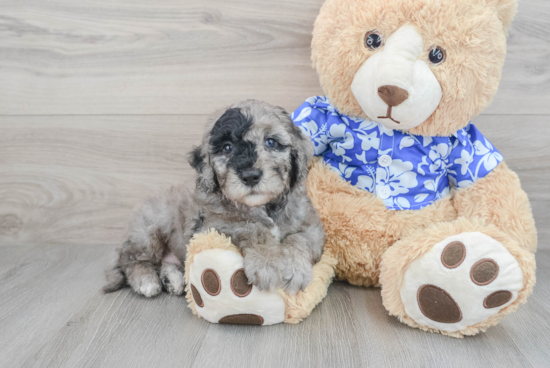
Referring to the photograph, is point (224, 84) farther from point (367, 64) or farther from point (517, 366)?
point (517, 366)

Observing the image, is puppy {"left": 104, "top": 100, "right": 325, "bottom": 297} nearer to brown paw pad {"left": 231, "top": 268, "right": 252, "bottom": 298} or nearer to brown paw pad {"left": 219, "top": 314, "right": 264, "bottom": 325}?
brown paw pad {"left": 231, "top": 268, "right": 252, "bottom": 298}

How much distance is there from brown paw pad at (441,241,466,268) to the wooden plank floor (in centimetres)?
36

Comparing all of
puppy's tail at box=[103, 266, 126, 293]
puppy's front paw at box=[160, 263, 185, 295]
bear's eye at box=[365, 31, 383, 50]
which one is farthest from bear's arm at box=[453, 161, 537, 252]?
puppy's tail at box=[103, 266, 126, 293]

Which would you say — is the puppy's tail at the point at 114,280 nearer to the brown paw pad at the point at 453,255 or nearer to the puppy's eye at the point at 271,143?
the puppy's eye at the point at 271,143

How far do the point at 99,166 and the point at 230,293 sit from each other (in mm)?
1261

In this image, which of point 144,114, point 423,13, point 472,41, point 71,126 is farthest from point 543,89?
point 71,126

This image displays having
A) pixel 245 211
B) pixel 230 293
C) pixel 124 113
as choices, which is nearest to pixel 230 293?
pixel 230 293

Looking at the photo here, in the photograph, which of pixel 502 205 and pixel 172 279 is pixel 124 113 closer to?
pixel 172 279

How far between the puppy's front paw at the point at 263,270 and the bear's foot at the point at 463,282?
434 mm

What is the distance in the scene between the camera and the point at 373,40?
1.55 metres

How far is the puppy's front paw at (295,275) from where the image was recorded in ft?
4.72

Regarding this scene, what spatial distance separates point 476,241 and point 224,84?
4.41 ft

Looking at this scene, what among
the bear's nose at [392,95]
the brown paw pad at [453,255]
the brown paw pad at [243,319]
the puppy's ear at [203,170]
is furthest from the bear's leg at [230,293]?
the bear's nose at [392,95]

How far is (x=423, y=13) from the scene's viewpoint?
1.47m
